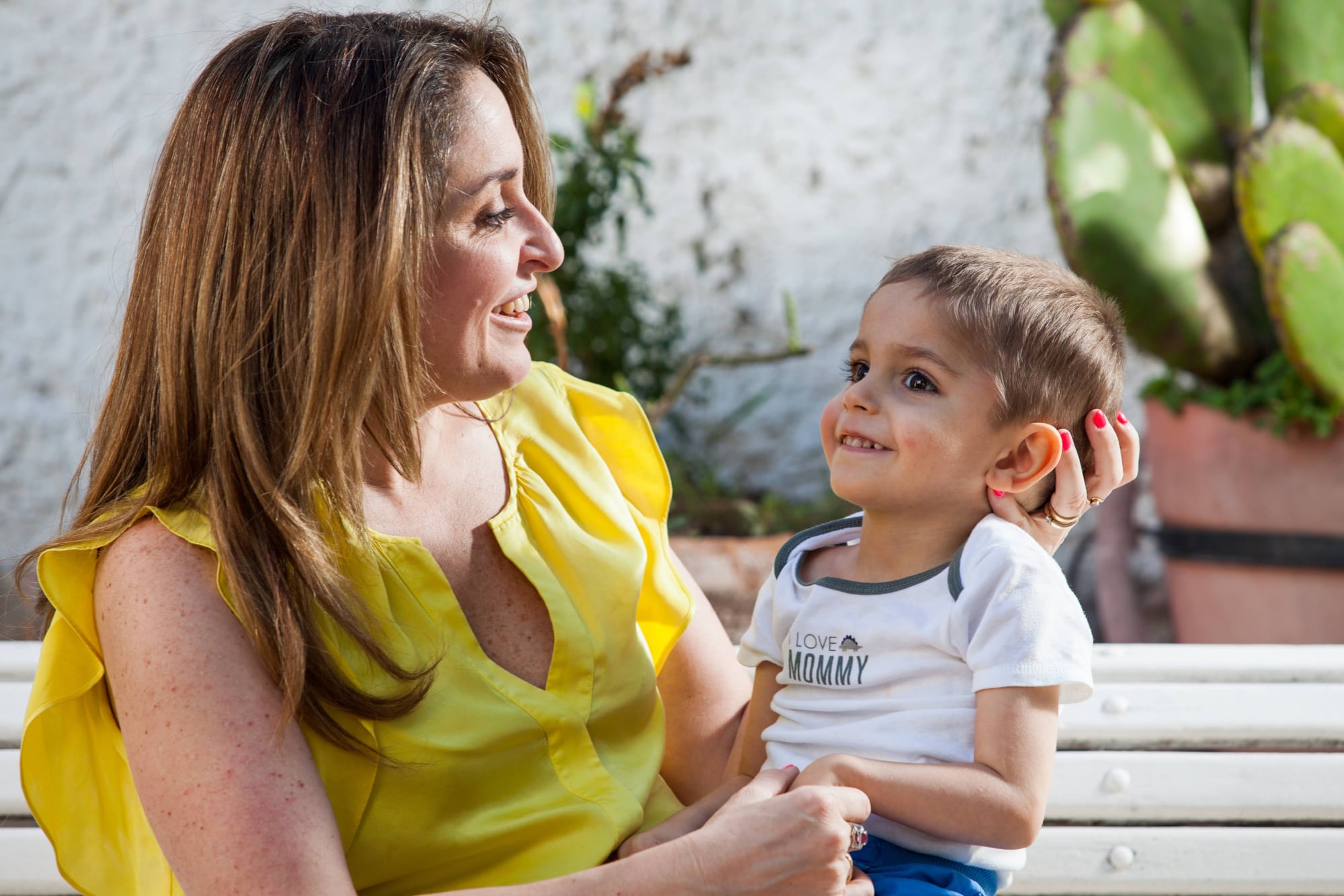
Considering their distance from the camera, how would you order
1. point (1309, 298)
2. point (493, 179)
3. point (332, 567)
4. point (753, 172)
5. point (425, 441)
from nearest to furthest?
point (332, 567)
point (493, 179)
point (425, 441)
point (1309, 298)
point (753, 172)

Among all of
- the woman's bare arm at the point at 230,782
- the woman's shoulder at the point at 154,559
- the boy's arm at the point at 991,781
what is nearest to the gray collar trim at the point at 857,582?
the boy's arm at the point at 991,781

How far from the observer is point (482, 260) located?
1051mm

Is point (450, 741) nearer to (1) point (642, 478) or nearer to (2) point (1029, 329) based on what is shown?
(1) point (642, 478)

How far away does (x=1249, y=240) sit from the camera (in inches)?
95.5

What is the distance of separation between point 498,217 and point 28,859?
83cm

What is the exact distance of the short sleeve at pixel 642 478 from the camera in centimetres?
126

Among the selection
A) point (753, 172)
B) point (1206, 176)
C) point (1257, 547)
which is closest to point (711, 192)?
point (753, 172)

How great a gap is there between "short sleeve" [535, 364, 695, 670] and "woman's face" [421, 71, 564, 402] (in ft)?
0.81

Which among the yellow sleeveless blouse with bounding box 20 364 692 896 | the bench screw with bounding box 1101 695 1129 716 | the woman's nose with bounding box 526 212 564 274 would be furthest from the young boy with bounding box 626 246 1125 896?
the bench screw with bounding box 1101 695 1129 716

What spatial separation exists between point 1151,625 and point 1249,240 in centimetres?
120

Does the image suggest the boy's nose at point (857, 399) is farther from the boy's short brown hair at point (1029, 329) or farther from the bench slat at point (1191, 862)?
the bench slat at point (1191, 862)

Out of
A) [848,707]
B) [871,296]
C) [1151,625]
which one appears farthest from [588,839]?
[1151,625]

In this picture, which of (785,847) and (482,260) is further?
(482,260)

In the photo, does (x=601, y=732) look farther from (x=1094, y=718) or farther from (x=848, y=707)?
(x=1094, y=718)
